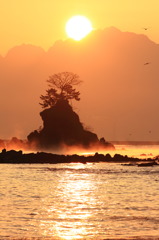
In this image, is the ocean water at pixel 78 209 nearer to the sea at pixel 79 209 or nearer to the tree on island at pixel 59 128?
the sea at pixel 79 209

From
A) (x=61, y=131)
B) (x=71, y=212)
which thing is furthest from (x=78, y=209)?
(x=61, y=131)

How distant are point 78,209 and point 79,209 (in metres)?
0.07

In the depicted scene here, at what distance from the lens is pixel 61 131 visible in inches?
6403

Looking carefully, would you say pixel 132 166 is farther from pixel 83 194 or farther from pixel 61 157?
pixel 83 194

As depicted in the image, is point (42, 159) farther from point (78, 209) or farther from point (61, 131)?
point (78, 209)

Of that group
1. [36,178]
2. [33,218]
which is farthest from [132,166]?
[33,218]

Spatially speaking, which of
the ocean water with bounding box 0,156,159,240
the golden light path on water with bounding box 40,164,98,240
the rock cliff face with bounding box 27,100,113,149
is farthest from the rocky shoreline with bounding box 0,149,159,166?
the golden light path on water with bounding box 40,164,98,240

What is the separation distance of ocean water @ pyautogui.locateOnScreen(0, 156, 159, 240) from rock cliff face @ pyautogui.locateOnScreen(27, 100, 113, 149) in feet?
240

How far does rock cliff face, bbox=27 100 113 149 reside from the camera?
162 meters

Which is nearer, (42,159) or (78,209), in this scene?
(78,209)

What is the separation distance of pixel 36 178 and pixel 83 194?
23.3m

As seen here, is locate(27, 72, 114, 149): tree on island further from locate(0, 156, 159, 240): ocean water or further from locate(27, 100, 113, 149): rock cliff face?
locate(0, 156, 159, 240): ocean water

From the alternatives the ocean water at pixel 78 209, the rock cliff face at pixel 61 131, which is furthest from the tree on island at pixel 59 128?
the ocean water at pixel 78 209

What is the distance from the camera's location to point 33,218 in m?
47.6
